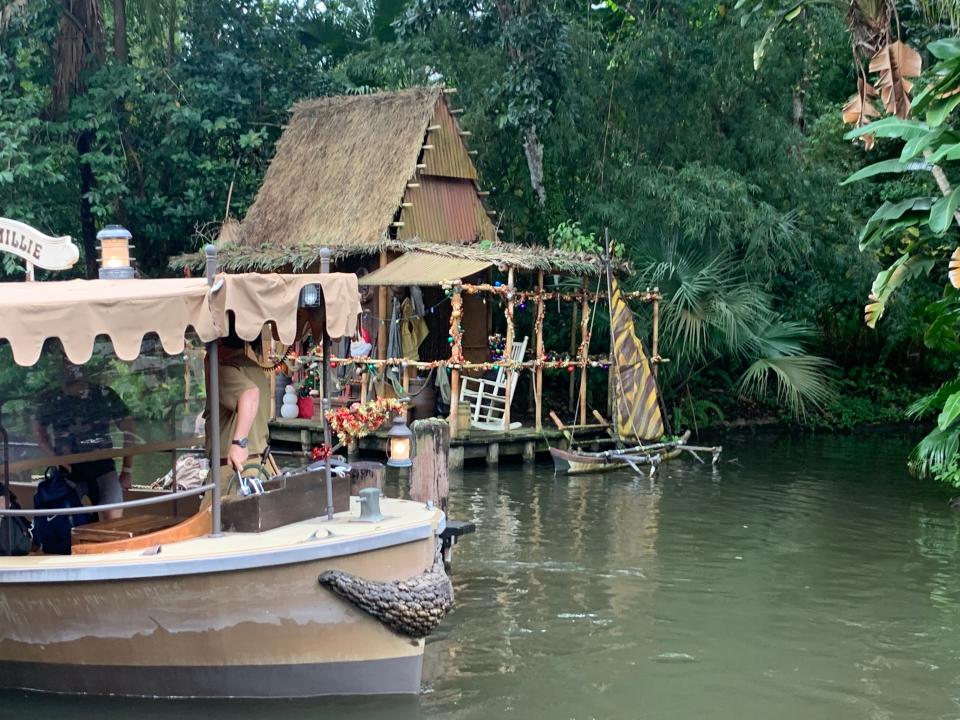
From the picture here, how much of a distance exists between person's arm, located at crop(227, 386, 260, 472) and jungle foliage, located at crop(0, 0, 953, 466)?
12.1 metres

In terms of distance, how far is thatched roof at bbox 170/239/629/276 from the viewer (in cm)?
1806

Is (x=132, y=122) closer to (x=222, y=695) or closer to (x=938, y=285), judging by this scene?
(x=938, y=285)

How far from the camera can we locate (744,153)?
23000mm

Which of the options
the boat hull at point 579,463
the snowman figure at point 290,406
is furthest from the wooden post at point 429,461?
the snowman figure at point 290,406

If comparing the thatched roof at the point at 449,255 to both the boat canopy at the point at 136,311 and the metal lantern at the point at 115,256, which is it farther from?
the boat canopy at the point at 136,311

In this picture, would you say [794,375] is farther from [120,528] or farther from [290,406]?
[120,528]

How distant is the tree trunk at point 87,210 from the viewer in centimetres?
2362

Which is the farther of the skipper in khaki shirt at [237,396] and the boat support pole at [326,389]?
the skipper in khaki shirt at [237,396]

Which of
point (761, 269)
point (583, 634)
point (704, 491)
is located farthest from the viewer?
point (761, 269)

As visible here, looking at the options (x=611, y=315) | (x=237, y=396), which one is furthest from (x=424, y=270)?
(x=237, y=396)

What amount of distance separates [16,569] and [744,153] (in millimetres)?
18208

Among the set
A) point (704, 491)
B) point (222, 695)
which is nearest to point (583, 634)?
point (222, 695)

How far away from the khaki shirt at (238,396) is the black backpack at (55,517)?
987 millimetres

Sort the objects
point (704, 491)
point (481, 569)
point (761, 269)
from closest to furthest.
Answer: point (481, 569) < point (704, 491) < point (761, 269)
